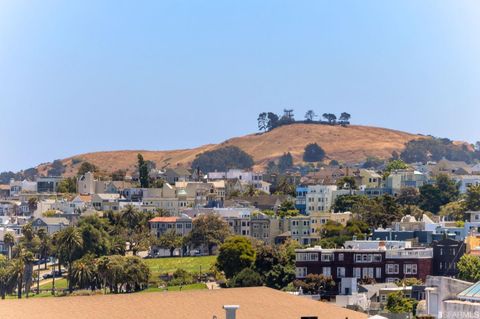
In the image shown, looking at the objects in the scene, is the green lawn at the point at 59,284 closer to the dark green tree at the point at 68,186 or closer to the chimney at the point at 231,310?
the dark green tree at the point at 68,186

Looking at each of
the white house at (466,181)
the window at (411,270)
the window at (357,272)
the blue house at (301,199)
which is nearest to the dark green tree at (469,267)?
the window at (411,270)

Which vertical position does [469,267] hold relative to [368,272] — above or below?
above

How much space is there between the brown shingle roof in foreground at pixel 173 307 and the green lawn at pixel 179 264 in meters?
55.3

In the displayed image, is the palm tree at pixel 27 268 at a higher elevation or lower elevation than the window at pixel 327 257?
lower

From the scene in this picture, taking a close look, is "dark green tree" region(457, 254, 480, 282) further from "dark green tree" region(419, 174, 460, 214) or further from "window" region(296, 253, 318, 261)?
"dark green tree" region(419, 174, 460, 214)

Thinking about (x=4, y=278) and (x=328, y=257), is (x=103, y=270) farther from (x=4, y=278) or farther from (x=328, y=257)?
(x=328, y=257)

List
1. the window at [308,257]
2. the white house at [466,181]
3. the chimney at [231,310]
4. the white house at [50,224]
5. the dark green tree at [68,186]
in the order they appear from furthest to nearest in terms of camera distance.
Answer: the dark green tree at [68,186] < the white house at [466,181] < the white house at [50,224] < the window at [308,257] < the chimney at [231,310]

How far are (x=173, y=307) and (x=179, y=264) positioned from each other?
217 feet

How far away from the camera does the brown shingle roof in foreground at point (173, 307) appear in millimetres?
48969

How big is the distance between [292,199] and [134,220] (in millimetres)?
17619

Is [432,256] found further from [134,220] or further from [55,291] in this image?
[134,220]

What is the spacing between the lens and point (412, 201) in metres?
131

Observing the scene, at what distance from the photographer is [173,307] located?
50625mm

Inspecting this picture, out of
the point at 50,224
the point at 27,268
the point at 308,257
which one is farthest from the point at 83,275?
the point at 50,224
